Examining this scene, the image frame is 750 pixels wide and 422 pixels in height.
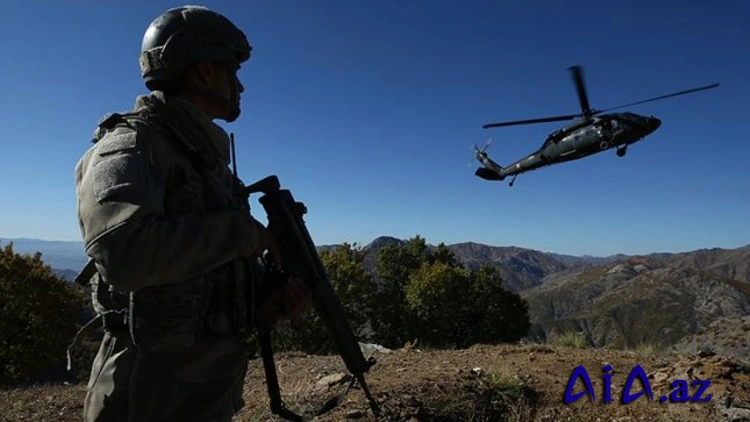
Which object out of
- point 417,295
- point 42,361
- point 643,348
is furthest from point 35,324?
point 643,348

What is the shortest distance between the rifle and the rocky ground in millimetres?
3691

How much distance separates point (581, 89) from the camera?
19.1 meters

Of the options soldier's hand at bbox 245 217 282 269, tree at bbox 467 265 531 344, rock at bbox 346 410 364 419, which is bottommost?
tree at bbox 467 265 531 344

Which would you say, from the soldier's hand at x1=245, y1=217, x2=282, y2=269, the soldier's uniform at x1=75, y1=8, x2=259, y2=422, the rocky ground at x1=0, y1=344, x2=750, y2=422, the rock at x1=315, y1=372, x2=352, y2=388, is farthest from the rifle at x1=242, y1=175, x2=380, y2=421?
the rock at x1=315, y1=372, x2=352, y2=388

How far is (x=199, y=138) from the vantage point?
6.29 ft

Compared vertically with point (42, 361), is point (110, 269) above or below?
above

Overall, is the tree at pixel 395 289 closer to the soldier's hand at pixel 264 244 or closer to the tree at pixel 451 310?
the tree at pixel 451 310

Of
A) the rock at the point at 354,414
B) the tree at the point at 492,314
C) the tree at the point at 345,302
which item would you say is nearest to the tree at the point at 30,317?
the tree at the point at 345,302

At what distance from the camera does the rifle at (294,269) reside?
2.06 metres

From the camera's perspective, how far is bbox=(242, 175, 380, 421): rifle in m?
2.06

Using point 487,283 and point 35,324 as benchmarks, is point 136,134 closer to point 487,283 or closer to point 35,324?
point 35,324

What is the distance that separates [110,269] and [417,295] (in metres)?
32.3

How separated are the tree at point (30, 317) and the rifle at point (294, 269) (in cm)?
2449

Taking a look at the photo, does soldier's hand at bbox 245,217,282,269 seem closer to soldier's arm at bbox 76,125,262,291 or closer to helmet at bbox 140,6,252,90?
soldier's arm at bbox 76,125,262,291
